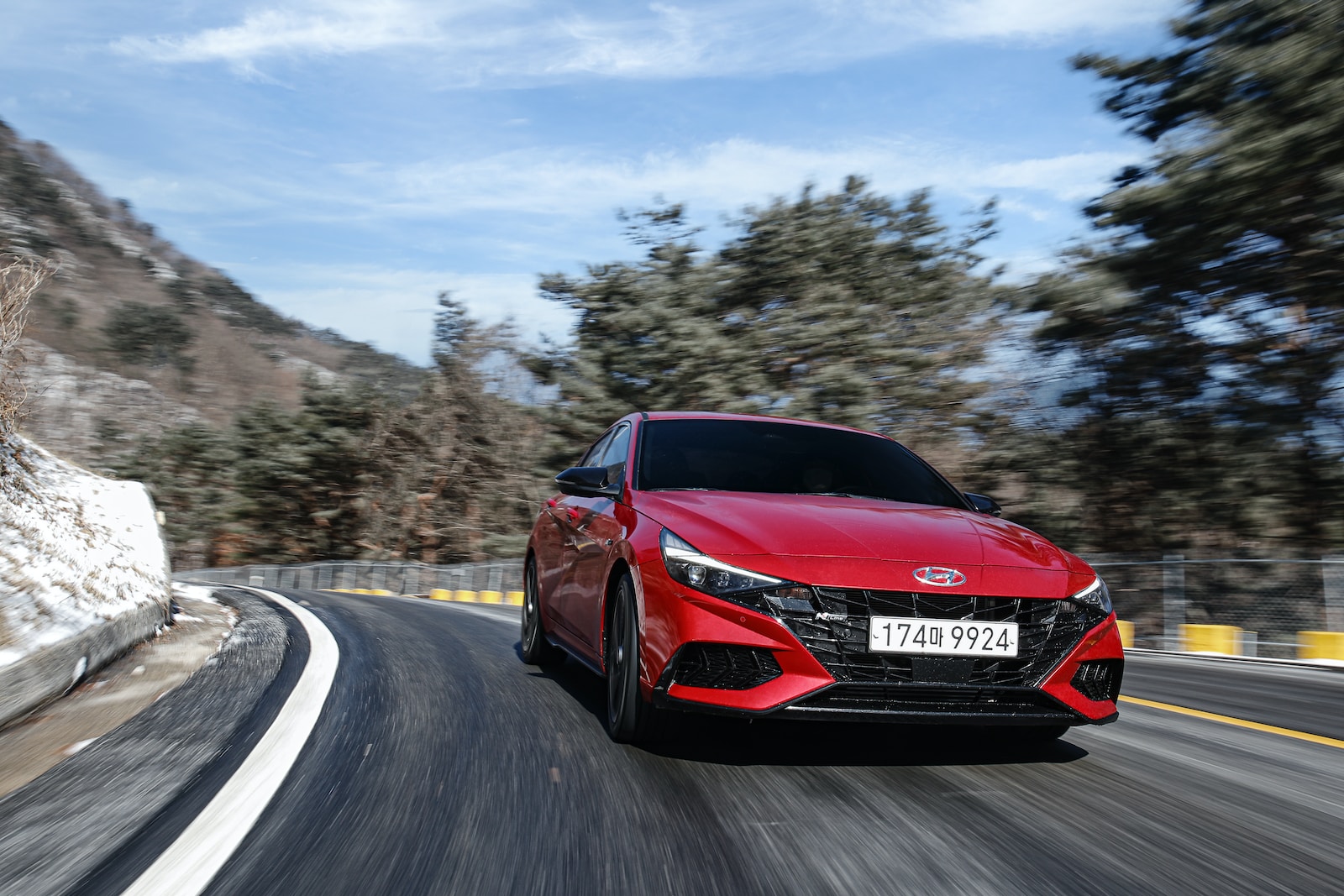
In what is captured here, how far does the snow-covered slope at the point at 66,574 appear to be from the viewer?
5059mm

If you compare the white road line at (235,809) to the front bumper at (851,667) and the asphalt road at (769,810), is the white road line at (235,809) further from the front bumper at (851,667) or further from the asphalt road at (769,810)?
the front bumper at (851,667)

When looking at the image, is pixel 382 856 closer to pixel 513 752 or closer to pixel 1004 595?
pixel 513 752

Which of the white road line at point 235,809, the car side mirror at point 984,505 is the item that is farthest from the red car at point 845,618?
Result: the white road line at point 235,809

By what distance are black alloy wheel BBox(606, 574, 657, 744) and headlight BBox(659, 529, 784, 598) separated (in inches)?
14.0

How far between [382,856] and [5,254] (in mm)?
6710

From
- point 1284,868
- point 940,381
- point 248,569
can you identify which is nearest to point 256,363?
point 248,569

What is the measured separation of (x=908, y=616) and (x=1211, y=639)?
10357 mm

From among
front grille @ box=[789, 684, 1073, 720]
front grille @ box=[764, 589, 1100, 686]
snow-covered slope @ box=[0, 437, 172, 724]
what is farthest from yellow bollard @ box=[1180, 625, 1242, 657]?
snow-covered slope @ box=[0, 437, 172, 724]

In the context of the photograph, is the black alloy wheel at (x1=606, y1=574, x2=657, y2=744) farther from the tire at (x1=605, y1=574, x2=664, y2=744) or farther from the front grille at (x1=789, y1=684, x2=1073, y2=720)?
the front grille at (x1=789, y1=684, x2=1073, y2=720)

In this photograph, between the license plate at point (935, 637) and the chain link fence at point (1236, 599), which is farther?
the chain link fence at point (1236, 599)

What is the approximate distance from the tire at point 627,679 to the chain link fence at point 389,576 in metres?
21.3

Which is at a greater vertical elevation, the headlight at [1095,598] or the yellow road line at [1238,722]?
the headlight at [1095,598]

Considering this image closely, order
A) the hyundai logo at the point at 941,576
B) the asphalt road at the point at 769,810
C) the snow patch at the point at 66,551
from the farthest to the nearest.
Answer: the snow patch at the point at 66,551, the hyundai logo at the point at 941,576, the asphalt road at the point at 769,810

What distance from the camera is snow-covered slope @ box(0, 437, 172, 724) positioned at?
5.06m
